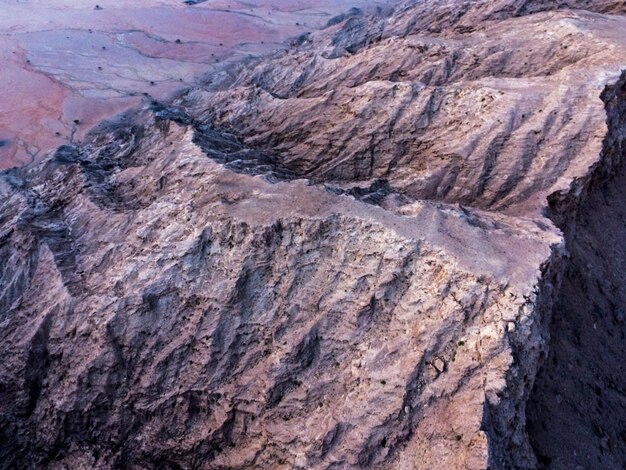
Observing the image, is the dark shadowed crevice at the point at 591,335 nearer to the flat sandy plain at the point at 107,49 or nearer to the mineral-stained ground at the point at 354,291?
the mineral-stained ground at the point at 354,291

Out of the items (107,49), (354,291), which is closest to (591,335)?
A: (354,291)

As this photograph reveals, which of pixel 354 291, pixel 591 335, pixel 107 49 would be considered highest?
pixel 354 291

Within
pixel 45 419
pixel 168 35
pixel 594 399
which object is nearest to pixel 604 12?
pixel 594 399

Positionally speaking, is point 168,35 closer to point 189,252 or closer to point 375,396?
point 189,252

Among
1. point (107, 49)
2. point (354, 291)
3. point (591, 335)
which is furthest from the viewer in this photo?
point (107, 49)

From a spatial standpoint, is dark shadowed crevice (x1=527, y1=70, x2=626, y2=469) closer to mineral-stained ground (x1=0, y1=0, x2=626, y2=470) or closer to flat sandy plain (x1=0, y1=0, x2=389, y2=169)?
mineral-stained ground (x1=0, y1=0, x2=626, y2=470)

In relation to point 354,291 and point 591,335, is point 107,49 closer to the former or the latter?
point 354,291

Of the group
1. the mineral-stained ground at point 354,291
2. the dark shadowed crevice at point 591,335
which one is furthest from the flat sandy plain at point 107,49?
the dark shadowed crevice at point 591,335
